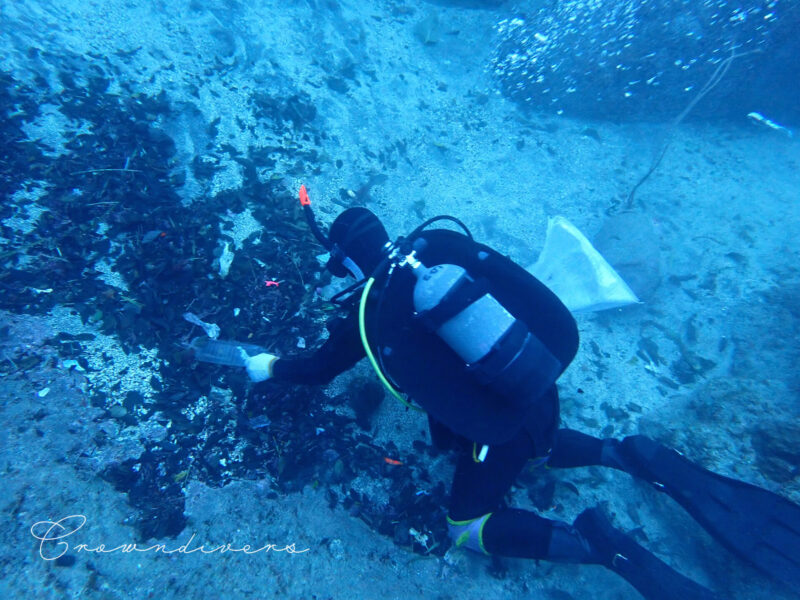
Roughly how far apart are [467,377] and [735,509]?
3.39 meters

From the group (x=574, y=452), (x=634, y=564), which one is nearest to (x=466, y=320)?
(x=574, y=452)

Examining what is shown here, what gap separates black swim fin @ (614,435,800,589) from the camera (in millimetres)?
3561

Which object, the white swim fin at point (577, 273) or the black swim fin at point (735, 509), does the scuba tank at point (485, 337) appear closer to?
the black swim fin at point (735, 509)

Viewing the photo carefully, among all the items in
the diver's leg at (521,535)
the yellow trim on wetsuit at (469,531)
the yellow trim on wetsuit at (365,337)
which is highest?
the yellow trim on wetsuit at (365,337)

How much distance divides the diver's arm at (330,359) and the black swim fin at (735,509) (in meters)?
3.17

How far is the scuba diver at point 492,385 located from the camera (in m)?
2.42

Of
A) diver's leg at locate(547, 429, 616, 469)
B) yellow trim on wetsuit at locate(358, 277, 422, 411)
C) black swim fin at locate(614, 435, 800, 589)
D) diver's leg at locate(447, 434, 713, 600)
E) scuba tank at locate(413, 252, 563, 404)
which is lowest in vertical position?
diver's leg at locate(447, 434, 713, 600)

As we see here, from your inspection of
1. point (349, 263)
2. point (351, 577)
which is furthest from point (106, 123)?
point (351, 577)

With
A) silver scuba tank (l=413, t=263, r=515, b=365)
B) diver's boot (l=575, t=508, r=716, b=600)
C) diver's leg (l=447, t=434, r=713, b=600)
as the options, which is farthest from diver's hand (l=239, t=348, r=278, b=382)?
diver's boot (l=575, t=508, r=716, b=600)

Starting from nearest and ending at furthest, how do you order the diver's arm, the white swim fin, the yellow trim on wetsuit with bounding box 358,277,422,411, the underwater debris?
the yellow trim on wetsuit with bounding box 358,277,422,411, the diver's arm, the underwater debris, the white swim fin

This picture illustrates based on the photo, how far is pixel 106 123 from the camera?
4867mm

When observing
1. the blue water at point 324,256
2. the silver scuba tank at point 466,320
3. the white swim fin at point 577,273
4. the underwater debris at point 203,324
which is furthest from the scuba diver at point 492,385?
the white swim fin at point 577,273

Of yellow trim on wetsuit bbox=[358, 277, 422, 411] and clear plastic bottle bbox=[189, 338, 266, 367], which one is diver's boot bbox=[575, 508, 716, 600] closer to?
yellow trim on wetsuit bbox=[358, 277, 422, 411]

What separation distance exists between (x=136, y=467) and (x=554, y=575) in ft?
14.0
